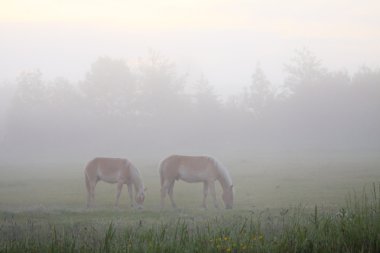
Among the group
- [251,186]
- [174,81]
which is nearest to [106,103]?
[174,81]

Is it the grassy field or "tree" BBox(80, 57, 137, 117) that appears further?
"tree" BBox(80, 57, 137, 117)

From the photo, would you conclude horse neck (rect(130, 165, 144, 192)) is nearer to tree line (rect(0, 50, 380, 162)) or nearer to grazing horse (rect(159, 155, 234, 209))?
grazing horse (rect(159, 155, 234, 209))

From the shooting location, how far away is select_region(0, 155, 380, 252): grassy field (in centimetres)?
629

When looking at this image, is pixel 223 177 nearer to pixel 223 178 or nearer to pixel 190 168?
pixel 223 178

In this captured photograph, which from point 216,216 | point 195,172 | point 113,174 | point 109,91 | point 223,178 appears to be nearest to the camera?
point 216,216

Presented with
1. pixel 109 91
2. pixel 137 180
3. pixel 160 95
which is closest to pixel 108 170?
pixel 137 180

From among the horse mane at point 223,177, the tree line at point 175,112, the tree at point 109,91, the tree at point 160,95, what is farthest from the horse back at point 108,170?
the tree at point 109,91

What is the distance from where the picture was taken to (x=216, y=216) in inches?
426

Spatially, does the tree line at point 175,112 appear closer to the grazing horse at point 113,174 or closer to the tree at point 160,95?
the tree at point 160,95

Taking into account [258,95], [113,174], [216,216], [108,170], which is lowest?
[216,216]

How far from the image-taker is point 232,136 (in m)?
61.3

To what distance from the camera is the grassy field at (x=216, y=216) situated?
6.29 meters

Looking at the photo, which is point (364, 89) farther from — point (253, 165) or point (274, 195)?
point (274, 195)

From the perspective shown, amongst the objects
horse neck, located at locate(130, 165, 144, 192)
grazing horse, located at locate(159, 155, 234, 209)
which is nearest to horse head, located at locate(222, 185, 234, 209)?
grazing horse, located at locate(159, 155, 234, 209)
